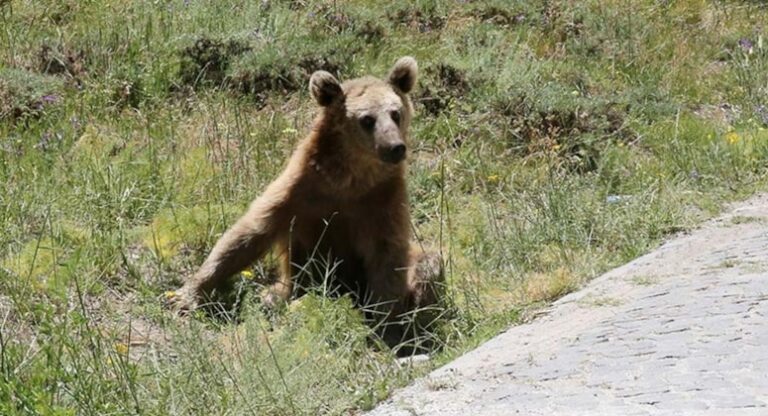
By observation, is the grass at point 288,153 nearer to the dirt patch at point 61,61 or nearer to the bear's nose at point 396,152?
the dirt patch at point 61,61

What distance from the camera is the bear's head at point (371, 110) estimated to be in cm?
722

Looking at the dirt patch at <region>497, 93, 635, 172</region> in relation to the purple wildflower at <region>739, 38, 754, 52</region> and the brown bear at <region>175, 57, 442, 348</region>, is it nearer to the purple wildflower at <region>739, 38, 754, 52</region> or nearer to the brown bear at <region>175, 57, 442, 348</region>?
the purple wildflower at <region>739, 38, 754, 52</region>

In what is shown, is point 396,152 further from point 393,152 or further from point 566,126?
point 566,126

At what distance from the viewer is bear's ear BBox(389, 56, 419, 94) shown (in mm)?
7695

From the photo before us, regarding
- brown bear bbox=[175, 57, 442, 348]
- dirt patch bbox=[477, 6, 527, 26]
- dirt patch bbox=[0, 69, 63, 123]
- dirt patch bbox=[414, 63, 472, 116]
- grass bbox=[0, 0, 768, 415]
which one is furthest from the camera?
dirt patch bbox=[477, 6, 527, 26]

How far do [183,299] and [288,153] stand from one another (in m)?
2.35

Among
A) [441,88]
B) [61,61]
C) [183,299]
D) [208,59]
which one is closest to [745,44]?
[441,88]

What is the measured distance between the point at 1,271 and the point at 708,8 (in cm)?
1010

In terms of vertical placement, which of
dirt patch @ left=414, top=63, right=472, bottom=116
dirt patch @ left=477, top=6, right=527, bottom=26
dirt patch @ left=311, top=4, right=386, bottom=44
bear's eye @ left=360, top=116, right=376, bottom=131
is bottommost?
dirt patch @ left=414, top=63, right=472, bottom=116

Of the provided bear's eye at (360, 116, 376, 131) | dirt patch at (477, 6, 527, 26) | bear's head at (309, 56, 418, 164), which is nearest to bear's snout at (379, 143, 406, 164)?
bear's head at (309, 56, 418, 164)

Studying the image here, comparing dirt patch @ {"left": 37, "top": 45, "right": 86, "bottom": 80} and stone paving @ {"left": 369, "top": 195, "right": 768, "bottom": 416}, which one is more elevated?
stone paving @ {"left": 369, "top": 195, "right": 768, "bottom": 416}

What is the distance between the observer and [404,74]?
7.75 m

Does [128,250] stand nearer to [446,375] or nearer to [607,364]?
[446,375]

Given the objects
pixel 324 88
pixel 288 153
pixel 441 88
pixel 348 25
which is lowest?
pixel 288 153
